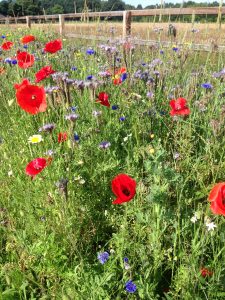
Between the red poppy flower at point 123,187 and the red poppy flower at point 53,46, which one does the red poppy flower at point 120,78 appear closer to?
the red poppy flower at point 53,46

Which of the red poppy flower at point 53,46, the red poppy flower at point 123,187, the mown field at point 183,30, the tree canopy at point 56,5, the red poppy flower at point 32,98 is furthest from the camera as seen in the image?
the tree canopy at point 56,5

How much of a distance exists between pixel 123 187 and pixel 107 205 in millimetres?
575

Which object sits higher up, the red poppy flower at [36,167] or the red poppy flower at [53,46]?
the red poppy flower at [53,46]

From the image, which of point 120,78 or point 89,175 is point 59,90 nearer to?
point 89,175

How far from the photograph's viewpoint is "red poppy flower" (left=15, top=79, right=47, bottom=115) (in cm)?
189

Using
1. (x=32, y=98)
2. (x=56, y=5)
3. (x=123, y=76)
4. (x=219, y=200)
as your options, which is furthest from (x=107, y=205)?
(x=56, y=5)

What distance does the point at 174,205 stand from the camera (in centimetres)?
183

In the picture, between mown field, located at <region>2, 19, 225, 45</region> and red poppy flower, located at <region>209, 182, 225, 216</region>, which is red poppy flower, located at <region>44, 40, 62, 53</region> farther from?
red poppy flower, located at <region>209, 182, 225, 216</region>

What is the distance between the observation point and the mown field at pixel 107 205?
1.36 m

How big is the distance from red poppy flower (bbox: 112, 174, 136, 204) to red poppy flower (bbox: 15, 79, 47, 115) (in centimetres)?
78

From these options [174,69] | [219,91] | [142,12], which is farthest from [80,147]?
[142,12]

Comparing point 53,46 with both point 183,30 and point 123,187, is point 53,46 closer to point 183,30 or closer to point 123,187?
point 123,187

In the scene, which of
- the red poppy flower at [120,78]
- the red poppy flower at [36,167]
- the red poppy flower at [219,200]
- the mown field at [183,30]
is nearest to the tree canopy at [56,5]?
the mown field at [183,30]

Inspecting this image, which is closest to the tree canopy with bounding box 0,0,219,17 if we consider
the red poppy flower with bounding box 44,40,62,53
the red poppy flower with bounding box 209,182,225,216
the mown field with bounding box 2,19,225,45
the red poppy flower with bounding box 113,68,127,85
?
the mown field with bounding box 2,19,225,45
